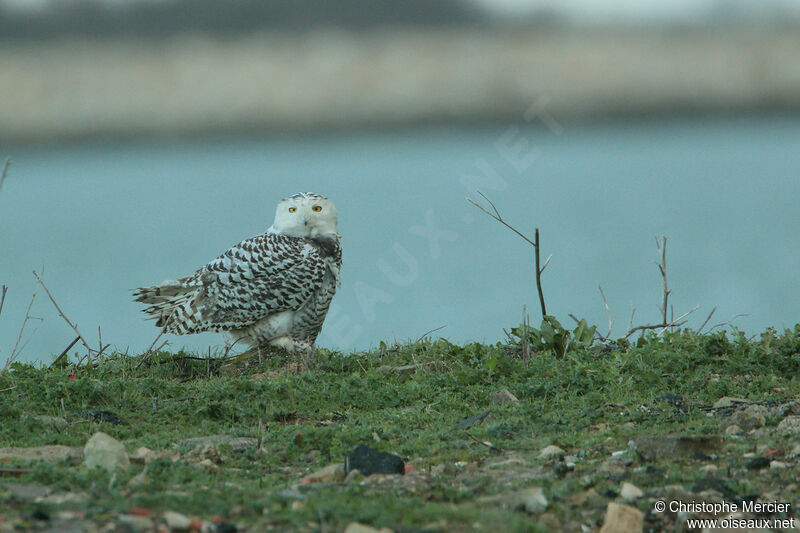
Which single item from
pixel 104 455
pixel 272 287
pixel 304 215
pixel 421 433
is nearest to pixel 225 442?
pixel 104 455

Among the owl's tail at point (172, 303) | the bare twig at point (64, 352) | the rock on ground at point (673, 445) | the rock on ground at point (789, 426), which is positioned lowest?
the rock on ground at point (673, 445)

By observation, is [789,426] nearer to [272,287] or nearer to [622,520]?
[622,520]

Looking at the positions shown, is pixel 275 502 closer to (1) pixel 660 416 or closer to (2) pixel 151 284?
(1) pixel 660 416

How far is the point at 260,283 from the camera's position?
5.73 metres

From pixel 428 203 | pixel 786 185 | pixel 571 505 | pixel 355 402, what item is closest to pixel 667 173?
pixel 786 185

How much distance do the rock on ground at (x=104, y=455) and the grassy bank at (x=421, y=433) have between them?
0.10 m

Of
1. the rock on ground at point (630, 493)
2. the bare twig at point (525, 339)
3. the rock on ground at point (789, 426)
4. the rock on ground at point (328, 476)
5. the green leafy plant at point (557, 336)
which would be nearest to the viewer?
the rock on ground at point (630, 493)

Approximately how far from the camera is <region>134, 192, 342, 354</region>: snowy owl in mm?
5734

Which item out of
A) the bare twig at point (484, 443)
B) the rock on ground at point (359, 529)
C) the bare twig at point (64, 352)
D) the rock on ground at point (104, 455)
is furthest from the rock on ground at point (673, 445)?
the bare twig at point (64, 352)

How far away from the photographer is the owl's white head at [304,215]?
5.93 meters

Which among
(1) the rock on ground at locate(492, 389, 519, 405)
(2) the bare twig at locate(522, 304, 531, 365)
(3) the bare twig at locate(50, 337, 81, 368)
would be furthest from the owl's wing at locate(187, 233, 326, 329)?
(1) the rock on ground at locate(492, 389, 519, 405)

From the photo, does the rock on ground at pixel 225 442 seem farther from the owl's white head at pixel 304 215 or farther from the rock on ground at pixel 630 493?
the owl's white head at pixel 304 215

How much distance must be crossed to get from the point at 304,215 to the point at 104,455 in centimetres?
315

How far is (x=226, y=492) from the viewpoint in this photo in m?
2.55
